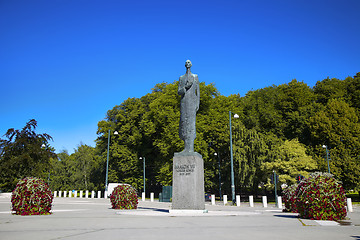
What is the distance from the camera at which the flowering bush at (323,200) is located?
9570 millimetres

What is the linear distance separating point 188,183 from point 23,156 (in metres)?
20.2

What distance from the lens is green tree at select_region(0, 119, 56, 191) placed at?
26.5m

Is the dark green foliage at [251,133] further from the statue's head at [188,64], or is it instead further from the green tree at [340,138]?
the statue's head at [188,64]

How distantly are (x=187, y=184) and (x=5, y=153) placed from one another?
2282cm

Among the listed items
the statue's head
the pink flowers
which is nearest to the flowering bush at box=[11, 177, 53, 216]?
the statue's head

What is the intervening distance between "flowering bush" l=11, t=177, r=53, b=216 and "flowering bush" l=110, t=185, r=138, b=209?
4441 mm

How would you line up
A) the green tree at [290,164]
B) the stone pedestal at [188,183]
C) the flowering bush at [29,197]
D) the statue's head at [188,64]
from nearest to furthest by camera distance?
the flowering bush at [29,197] → the stone pedestal at [188,183] → the statue's head at [188,64] → the green tree at [290,164]

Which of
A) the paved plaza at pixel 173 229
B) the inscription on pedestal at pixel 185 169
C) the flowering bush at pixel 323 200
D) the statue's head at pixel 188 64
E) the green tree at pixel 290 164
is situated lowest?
the paved plaza at pixel 173 229

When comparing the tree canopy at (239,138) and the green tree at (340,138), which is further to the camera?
the green tree at (340,138)

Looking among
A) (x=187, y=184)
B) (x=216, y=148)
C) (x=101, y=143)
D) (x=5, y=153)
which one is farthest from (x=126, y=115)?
(x=187, y=184)

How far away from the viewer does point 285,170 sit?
105 ft

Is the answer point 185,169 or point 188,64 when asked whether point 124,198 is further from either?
point 188,64

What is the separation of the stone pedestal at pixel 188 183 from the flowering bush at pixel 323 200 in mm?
4124

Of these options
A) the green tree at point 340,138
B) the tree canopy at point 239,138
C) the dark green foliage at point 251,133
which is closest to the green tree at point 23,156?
the tree canopy at point 239,138
